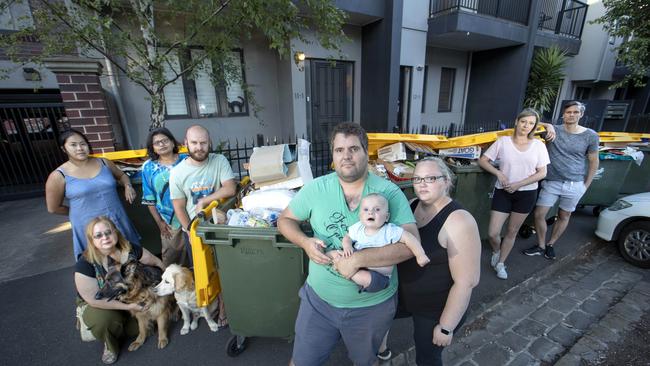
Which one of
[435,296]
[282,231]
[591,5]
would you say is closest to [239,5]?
[282,231]

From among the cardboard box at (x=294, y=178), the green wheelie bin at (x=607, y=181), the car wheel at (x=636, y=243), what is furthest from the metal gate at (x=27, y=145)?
the green wheelie bin at (x=607, y=181)

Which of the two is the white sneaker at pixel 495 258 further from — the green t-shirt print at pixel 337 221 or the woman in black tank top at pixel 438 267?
the green t-shirt print at pixel 337 221

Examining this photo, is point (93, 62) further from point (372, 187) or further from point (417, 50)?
point (417, 50)

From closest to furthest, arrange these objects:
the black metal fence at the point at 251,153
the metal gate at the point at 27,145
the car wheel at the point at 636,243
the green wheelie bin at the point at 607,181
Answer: the car wheel at the point at 636,243
the black metal fence at the point at 251,153
the green wheelie bin at the point at 607,181
the metal gate at the point at 27,145

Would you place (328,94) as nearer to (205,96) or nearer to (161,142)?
(205,96)

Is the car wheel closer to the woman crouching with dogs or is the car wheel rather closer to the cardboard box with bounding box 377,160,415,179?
the cardboard box with bounding box 377,160,415,179

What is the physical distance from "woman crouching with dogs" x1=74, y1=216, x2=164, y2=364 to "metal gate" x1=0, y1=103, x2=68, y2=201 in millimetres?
5851

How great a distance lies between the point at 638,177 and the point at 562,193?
9.94 feet

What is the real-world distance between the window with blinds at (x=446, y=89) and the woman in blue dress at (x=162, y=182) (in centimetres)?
1067

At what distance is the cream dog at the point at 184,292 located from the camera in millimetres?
2287

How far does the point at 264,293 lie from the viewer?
2037mm

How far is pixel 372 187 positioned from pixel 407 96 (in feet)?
27.9

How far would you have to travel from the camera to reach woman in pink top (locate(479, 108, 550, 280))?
2.82 meters

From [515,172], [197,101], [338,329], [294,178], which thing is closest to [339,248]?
[338,329]
